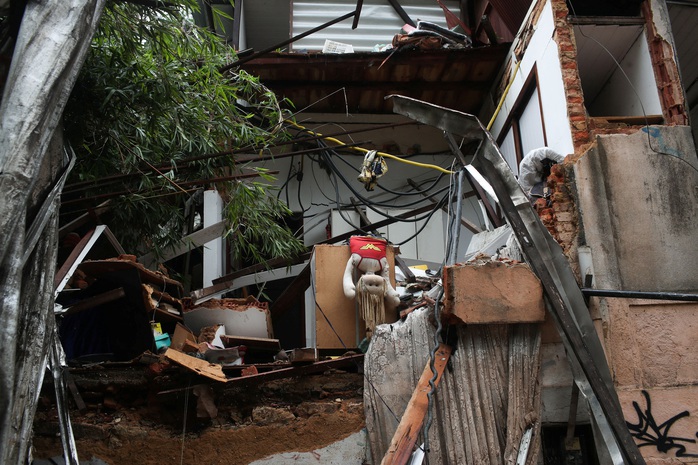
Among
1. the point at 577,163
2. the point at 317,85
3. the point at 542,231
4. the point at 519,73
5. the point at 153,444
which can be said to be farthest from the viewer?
the point at 317,85

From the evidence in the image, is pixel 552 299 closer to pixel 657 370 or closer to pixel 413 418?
pixel 657 370

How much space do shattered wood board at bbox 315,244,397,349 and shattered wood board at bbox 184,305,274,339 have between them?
80 cm

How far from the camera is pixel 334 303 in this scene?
7.05 meters

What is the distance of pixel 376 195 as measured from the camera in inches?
433

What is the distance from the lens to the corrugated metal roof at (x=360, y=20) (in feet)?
36.6

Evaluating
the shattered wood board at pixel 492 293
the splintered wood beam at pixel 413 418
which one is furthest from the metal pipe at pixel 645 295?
the splintered wood beam at pixel 413 418

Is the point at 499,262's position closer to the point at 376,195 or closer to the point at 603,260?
the point at 603,260

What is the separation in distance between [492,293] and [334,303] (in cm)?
196

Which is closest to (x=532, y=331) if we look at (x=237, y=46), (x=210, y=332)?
(x=210, y=332)

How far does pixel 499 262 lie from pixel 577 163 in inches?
53.3

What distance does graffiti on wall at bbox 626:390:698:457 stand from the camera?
5.47 metres

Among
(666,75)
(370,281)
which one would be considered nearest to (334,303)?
(370,281)

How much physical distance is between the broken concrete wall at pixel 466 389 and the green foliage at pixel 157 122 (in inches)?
96.8

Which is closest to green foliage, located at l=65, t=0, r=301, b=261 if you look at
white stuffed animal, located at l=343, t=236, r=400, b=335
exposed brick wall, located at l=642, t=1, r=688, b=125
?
white stuffed animal, located at l=343, t=236, r=400, b=335
